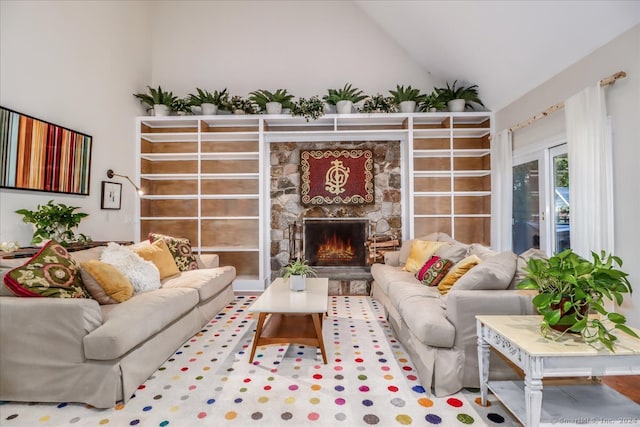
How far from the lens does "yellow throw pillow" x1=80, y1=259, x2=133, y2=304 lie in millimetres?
2473

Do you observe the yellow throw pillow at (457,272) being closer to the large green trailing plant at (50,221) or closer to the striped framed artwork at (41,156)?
the large green trailing plant at (50,221)

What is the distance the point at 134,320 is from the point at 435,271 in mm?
2589

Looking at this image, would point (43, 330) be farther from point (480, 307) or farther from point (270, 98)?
point (270, 98)

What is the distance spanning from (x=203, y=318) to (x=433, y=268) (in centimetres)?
238

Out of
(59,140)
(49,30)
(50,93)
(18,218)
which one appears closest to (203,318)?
(18,218)

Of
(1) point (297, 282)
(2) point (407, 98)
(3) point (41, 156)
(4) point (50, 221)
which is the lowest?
(1) point (297, 282)

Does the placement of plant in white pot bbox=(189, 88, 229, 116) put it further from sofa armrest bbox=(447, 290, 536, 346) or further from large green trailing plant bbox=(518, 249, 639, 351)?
large green trailing plant bbox=(518, 249, 639, 351)

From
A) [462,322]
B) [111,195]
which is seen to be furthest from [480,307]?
[111,195]

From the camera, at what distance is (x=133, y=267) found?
2934mm

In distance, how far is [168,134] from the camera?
4828mm

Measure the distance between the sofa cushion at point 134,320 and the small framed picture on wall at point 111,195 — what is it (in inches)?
75.1

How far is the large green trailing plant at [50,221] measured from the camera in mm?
2955

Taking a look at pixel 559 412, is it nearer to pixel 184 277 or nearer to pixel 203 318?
pixel 203 318

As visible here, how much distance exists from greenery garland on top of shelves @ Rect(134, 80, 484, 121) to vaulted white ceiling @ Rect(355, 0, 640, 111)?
261 mm
